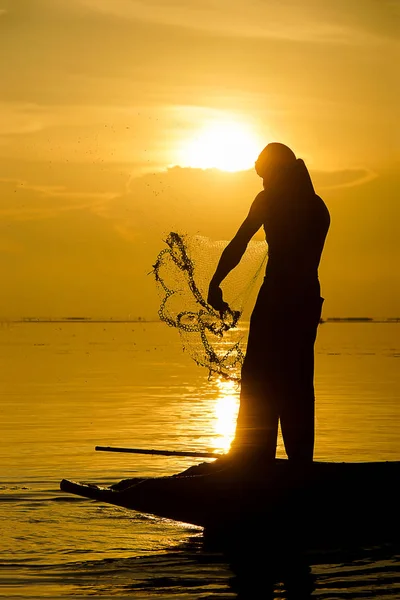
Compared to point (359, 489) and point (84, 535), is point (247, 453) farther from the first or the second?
point (84, 535)

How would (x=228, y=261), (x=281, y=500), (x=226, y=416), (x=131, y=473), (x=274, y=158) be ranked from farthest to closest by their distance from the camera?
1. (x=226, y=416)
2. (x=131, y=473)
3. (x=274, y=158)
4. (x=228, y=261)
5. (x=281, y=500)

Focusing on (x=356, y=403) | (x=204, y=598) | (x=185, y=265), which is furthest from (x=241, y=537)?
(x=356, y=403)

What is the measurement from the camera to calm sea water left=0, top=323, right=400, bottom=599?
29.9 ft

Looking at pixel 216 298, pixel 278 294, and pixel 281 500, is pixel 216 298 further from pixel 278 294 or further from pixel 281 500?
pixel 281 500

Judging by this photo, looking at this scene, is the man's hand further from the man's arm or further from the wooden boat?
the wooden boat

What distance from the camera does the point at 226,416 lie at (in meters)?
25.6

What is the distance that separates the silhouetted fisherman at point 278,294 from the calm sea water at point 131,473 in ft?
4.04

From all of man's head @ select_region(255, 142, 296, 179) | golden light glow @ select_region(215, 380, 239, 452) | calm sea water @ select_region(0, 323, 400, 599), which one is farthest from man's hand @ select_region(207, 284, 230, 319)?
golden light glow @ select_region(215, 380, 239, 452)

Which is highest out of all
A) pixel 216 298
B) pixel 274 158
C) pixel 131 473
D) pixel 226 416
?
pixel 226 416

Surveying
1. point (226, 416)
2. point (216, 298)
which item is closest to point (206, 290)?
point (216, 298)

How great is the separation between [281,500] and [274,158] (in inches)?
123

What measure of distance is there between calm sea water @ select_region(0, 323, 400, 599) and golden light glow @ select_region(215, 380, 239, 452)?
58 millimetres

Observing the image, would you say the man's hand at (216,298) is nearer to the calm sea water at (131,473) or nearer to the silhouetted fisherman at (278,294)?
the silhouetted fisherman at (278,294)

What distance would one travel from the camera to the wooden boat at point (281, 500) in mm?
10234
